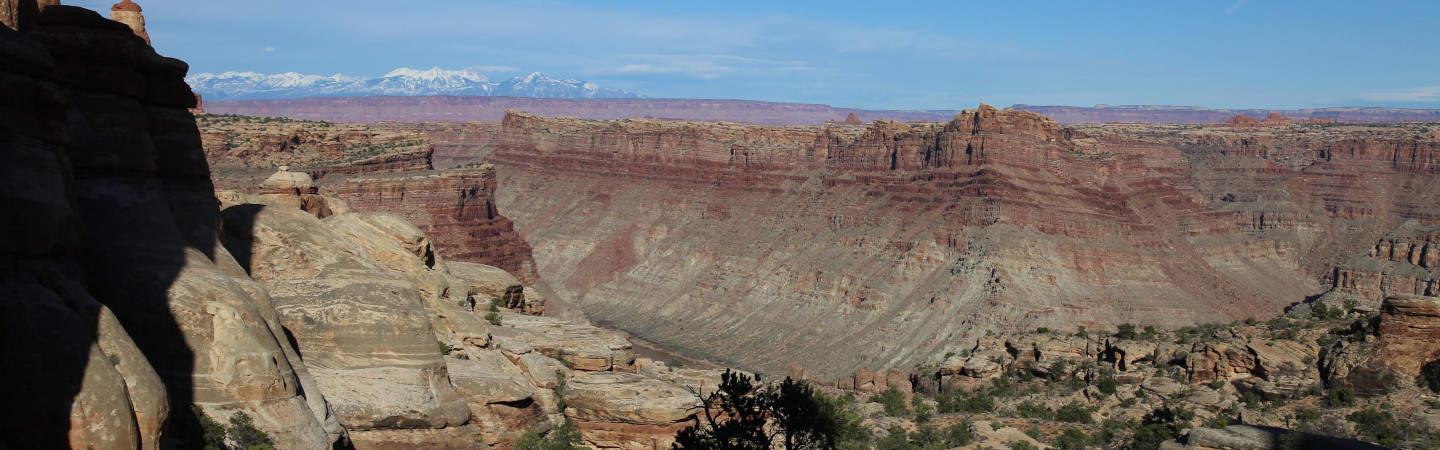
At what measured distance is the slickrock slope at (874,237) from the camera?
88.9 metres

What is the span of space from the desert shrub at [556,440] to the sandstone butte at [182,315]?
26cm

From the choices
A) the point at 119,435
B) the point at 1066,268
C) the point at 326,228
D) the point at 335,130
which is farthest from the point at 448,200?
the point at 119,435

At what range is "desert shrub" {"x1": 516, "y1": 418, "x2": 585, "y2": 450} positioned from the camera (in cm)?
2672

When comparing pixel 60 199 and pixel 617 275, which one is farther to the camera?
pixel 617 275

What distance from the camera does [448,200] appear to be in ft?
339

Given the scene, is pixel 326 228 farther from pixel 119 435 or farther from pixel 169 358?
pixel 119 435

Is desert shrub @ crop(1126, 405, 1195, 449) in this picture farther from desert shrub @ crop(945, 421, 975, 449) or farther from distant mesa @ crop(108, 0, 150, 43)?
distant mesa @ crop(108, 0, 150, 43)

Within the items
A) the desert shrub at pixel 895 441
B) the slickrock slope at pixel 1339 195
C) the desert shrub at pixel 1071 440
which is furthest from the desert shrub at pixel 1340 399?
the slickrock slope at pixel 1339 195

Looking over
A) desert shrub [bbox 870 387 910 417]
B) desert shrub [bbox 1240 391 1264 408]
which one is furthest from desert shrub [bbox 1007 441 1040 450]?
desert shrub [bbox 870 387 910 417]

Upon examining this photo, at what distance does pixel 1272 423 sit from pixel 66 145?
31.1 meters

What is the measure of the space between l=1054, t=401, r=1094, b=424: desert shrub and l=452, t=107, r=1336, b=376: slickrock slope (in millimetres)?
38802

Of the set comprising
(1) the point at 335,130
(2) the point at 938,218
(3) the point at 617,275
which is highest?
(1) the point at 335,130

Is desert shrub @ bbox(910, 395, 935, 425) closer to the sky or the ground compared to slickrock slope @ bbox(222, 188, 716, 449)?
closer to the ground

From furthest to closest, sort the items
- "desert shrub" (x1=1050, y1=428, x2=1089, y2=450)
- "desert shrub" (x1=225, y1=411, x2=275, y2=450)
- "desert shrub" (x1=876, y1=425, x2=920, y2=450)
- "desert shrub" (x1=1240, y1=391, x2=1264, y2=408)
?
"desert shrub" (x1=876, y1=425, x2=920, y2=450)
"desert shrub" (x1=1240, y1=391, x2=1264, y2=408)
"desert shrub" (x1=1050, y1=428, x2=1089, y2=450)
"desert shrub" (x1=225, y1=411, x2=275, y2=450)
